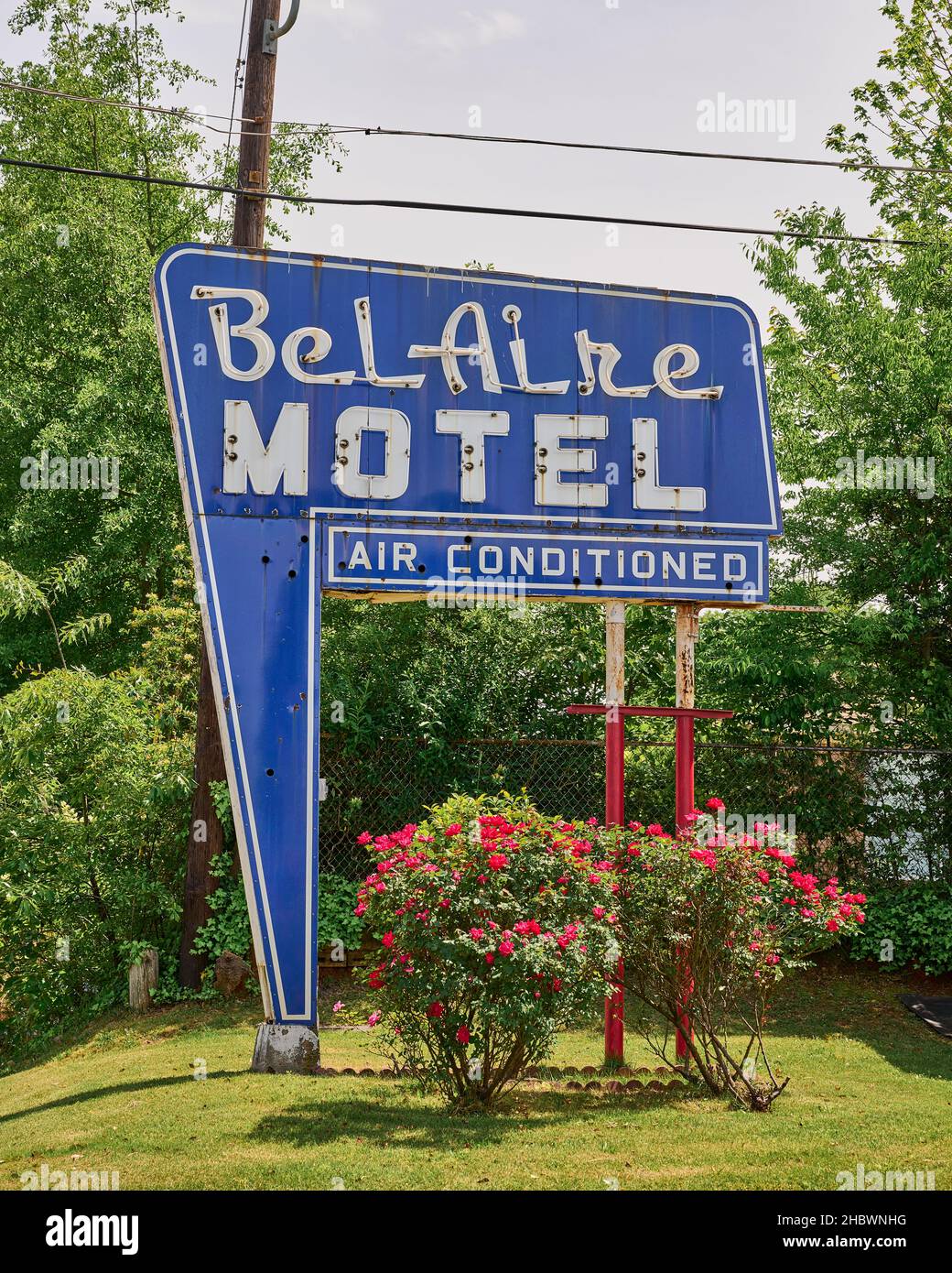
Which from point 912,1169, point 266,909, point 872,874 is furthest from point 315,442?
point 872,874

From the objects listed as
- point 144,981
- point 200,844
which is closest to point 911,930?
point 200,844

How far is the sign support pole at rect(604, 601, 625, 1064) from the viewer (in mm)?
8242

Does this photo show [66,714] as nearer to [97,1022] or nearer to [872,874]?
[97,1022]

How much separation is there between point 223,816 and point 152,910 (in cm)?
111

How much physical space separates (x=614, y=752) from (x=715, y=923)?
1675 millimetres

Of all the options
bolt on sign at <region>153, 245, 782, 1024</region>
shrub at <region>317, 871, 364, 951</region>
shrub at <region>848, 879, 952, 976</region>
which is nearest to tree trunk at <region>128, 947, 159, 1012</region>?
shrub at <region>317, 871, 364, 951</region>

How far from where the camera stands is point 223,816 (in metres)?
11.0

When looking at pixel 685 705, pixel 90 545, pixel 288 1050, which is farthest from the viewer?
pixel 90 545

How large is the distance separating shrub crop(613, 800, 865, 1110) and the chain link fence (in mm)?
3954

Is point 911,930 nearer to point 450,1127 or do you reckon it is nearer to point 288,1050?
point 288,1050

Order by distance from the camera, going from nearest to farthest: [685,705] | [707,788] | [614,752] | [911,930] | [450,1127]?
[450,1127] < [614,752] < [685,705] < [911,930] < [707,788]

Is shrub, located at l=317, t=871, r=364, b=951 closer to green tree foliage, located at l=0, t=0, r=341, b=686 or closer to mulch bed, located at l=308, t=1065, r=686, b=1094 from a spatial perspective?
mulch bed, located at l=308, t=1065, r=686, b=1094

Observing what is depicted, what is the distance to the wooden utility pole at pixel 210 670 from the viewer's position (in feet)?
32.4

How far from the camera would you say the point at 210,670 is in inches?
365
